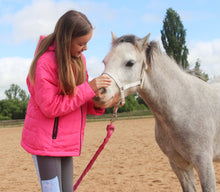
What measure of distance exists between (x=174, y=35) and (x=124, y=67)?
30.0m

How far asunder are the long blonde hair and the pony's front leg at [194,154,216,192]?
1.23 m

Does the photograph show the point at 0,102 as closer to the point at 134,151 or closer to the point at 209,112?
the point at 134,151

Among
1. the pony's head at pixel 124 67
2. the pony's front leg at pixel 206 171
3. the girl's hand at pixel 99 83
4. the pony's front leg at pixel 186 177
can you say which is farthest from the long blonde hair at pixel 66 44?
the pony's front leg at pixel 186 177

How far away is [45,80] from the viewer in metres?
1.50

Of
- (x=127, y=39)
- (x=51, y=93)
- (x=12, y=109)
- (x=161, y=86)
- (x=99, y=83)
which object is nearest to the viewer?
(x=51, y=93)

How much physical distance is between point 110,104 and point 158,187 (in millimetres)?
3012

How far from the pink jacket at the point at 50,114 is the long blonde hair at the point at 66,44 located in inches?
1.9

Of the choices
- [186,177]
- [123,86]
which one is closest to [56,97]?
[123,86]

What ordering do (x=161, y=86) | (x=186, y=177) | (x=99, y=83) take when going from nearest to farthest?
(x=99, y=83) → (x=161, y=86) → (x=186, y=177)

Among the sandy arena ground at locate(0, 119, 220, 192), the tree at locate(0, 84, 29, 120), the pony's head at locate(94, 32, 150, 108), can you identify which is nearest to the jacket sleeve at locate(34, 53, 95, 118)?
the pony's head at locate(94, 32, 150, 108)

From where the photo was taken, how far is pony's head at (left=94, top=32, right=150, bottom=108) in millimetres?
1768

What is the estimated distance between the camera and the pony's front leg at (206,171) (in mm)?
1994

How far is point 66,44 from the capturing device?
1.57 m

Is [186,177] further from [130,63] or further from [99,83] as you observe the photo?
[99,83]
